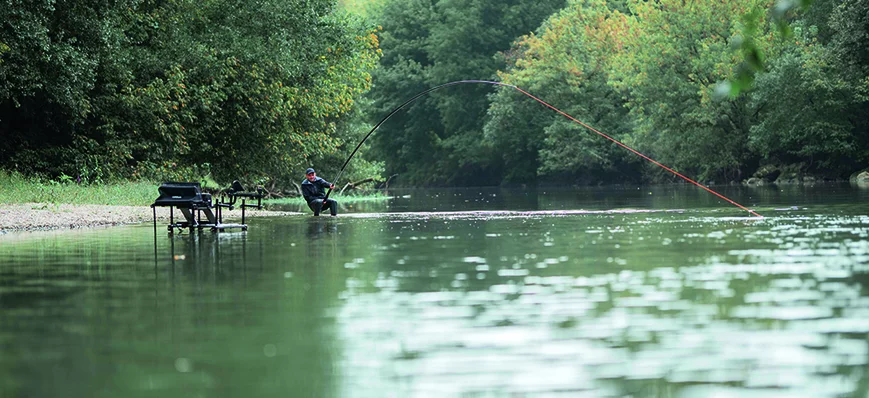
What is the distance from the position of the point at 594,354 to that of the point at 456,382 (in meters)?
1.20

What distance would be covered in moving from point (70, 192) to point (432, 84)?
217ft

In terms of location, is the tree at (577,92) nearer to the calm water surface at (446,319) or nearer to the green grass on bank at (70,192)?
the green grass on bank at (70,192)

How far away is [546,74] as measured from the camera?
282 feet

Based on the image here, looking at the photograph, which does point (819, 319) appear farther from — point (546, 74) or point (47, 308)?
point (546, 74)

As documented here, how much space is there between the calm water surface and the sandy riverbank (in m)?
7.96

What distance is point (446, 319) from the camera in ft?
30.8

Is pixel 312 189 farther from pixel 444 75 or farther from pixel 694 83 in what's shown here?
pixel 444 75

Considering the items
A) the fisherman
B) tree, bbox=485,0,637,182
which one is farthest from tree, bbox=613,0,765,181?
the fisherman

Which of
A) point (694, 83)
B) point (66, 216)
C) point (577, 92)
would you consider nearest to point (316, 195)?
point (66, 216)

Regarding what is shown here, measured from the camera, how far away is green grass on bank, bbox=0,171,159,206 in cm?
3278

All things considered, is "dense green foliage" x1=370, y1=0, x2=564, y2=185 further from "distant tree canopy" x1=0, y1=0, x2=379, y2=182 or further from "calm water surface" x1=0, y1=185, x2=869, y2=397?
"calm water surface" x1=0, y1=185, x2=869, y2=397

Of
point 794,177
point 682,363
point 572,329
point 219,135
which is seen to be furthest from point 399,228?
point 794,177

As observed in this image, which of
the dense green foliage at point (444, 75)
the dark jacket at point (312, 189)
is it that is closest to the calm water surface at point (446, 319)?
the dark jacket at point (312, 189)

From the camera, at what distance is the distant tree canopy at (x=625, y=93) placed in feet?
212
